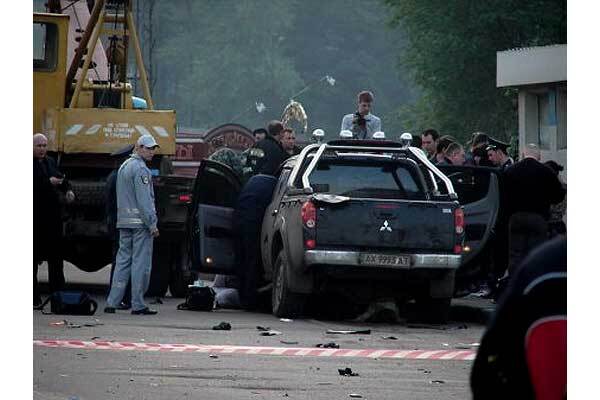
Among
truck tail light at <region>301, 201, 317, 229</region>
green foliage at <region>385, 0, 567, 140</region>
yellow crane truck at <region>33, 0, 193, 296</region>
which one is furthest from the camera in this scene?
yellow crane truck at <region>33, 0, 193, 296</region>

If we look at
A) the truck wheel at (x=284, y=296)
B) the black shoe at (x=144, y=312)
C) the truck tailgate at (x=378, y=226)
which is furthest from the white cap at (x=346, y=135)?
the black shoe at (x=144, y=312)

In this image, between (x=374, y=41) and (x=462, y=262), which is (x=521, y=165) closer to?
(x=462, y=262)

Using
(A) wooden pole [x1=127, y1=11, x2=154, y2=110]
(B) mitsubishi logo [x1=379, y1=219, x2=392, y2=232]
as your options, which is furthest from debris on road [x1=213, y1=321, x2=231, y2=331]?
(A) wooden pole [x1=127, y1=11, x2=154, y2=110]

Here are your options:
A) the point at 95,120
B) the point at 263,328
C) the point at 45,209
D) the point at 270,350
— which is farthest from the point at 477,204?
the point at 95,120

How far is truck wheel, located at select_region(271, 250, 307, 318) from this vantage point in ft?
49.4

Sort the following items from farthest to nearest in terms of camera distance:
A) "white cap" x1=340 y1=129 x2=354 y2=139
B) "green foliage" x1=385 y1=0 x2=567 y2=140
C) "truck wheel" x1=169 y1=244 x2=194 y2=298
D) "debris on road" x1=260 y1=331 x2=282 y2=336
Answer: "truck wheel" x1=169 y1=244 x2=194 y2=298 < "white cap" x1=340 y1=129 x2=354 y2=139 < "green foliage" x1=385 y1=0 x2=567 y2=140 < "debris on road" x1=260 y1=331 x2=282 y2=336

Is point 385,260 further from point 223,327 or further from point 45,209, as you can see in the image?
point 45,209

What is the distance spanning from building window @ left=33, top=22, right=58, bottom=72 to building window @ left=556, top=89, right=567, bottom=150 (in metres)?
5.86

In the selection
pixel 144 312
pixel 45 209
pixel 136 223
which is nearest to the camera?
pixel 136 223

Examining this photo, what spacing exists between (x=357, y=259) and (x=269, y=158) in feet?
10.8

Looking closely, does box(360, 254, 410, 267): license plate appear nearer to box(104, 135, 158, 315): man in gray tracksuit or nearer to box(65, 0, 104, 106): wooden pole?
box(104, 135, 158, 315): man in gray tracksuit

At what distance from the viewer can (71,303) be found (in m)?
15.4

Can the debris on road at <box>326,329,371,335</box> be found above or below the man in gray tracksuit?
below

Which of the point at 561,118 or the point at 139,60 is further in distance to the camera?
the point at 139,60
